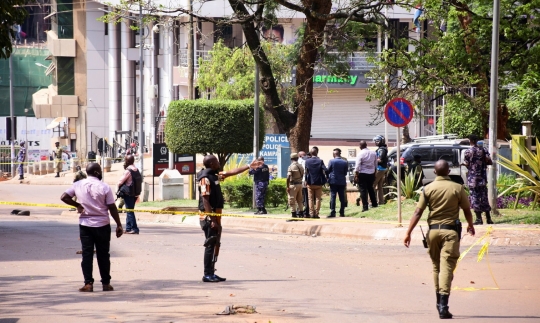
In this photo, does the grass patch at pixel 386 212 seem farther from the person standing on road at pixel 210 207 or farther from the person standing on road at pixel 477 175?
the person standing on road at pixel 210 207

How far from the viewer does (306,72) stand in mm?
24562

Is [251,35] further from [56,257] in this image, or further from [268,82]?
[56,257]

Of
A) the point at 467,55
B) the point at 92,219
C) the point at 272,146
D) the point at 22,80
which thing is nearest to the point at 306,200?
the point at 467,55

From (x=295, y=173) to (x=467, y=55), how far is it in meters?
6.99

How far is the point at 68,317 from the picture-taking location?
29.6 feet

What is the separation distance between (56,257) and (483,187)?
27.7 feet

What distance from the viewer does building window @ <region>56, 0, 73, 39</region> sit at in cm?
6806

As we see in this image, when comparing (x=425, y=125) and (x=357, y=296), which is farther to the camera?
(x=425, y=125)

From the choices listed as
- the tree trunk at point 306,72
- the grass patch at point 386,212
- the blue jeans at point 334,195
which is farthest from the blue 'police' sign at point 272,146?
the blue jeans at point 334,195

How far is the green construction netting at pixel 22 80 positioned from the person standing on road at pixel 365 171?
64.2 m

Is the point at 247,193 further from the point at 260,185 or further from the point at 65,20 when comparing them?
the point at 65,20

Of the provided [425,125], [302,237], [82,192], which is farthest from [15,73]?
[82,192]

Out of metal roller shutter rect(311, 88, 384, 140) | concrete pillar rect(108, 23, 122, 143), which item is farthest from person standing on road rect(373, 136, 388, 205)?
concrete pillar rect(108, 23, 122, 143)

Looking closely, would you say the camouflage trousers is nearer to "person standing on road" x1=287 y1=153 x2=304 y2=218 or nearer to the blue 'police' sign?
"person standing on road" x1=287 y1=153 x2=304 y2=218
